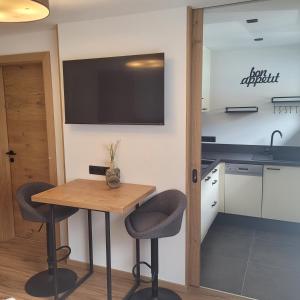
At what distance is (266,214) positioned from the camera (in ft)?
12.5

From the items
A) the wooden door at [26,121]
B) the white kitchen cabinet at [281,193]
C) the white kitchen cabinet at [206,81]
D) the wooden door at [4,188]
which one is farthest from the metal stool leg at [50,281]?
the white kitchen cabinet at [206,81]

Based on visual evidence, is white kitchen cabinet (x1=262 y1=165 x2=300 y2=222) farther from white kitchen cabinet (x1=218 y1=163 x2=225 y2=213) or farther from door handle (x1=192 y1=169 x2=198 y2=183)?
door handle (x1=192 y1=169 x2=198 y2=183)

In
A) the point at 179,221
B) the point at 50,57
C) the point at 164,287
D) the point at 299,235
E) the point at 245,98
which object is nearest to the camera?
the point at 179,221

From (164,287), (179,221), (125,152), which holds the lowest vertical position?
(164,287)

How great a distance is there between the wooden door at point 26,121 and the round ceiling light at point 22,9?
171cm

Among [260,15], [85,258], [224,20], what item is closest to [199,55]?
[224,20]

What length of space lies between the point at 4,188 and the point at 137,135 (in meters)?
1.92

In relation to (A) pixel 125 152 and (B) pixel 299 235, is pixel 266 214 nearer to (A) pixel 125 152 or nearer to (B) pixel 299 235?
(B) pixel 299 235

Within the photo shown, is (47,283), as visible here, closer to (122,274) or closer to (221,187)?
(122,274)

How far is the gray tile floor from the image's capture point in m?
2.65

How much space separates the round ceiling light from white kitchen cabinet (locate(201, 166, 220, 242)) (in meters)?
2.14

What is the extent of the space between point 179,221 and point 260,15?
1.81 m

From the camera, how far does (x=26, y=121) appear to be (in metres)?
3.46

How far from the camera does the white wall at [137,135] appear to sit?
2.43 m
